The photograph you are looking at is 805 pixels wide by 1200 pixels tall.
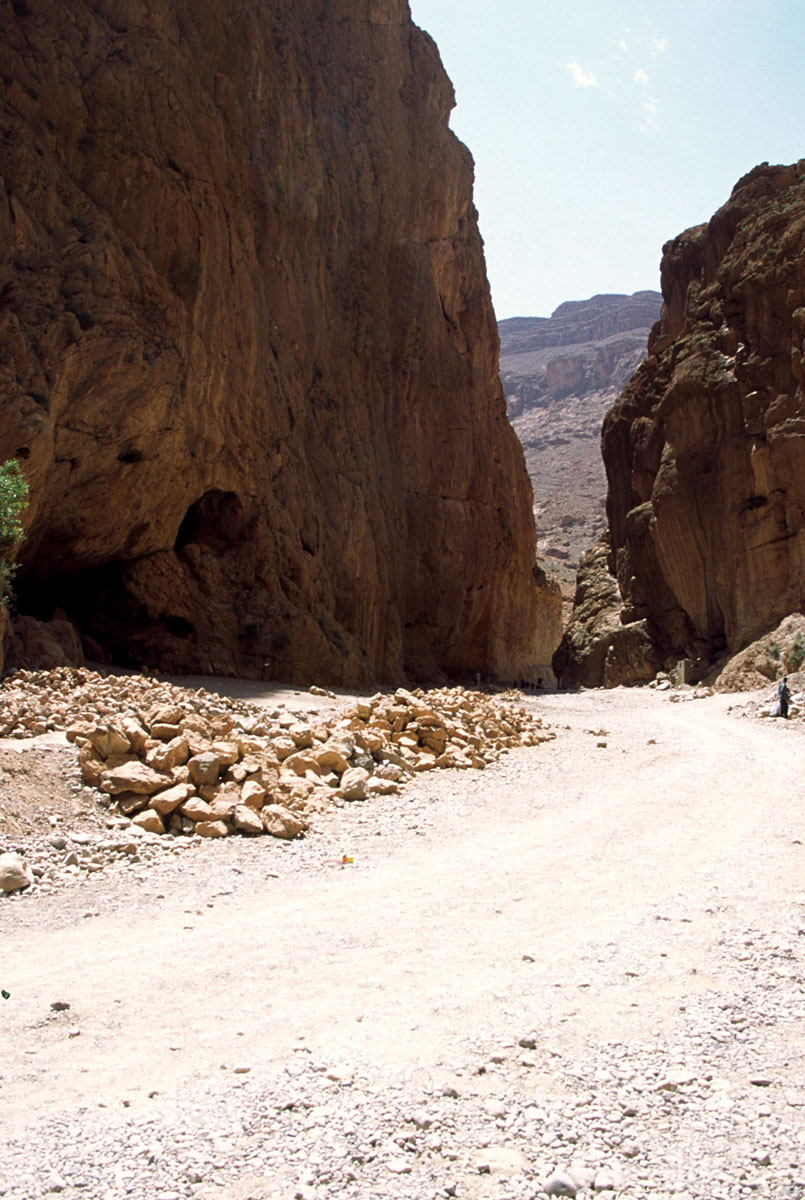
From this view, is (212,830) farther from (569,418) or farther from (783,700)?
(569,418)

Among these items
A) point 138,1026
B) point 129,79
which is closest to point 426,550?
point 129,79

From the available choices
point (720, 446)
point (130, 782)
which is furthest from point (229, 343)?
point (720, 446)

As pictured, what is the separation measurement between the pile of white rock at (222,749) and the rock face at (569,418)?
81.9 metres

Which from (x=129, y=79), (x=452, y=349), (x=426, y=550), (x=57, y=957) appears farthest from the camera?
(x=452, y=349)

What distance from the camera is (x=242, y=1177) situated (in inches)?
115

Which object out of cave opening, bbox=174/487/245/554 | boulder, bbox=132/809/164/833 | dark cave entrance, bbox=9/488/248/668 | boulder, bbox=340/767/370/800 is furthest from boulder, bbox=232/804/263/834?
cave opening, bbox=174/487/245/554

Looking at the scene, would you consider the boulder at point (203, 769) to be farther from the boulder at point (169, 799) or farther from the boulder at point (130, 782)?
the boulder at point (130, 782)

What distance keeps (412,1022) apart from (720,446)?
41.1 metres

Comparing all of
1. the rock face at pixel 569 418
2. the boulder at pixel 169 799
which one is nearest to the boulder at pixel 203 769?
the boulder at pixel 169 799

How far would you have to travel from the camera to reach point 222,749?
8.50 m

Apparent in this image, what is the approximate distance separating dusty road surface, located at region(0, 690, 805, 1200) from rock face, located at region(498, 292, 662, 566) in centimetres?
8697

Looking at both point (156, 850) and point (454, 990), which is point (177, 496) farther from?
point (454, 990)

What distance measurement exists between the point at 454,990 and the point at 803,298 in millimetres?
40255

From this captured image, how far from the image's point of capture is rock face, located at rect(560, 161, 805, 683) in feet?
122
